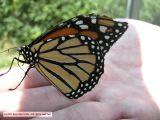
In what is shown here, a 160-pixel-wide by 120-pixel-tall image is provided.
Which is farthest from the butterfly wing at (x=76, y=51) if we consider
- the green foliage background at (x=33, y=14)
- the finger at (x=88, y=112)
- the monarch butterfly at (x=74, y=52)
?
the green foliage background at (x=33, y=14)

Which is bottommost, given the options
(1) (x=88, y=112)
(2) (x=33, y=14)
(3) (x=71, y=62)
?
(1) (x=88, y=112)

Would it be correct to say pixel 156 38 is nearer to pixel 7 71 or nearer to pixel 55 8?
pixel 7 71

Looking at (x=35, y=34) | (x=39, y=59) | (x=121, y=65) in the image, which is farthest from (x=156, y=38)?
(x=35, y=34)

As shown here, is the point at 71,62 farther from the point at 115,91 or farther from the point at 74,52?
the point at 115,91

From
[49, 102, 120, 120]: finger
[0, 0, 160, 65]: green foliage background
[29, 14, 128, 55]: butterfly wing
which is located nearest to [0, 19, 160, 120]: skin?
[49, 102, 120, 120]: finger

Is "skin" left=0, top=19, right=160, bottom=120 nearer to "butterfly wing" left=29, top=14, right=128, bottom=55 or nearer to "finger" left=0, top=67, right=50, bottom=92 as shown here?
"finger" left=0, top=67, right=50, bottom=92

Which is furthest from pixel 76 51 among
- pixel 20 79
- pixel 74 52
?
pixel 20 79
